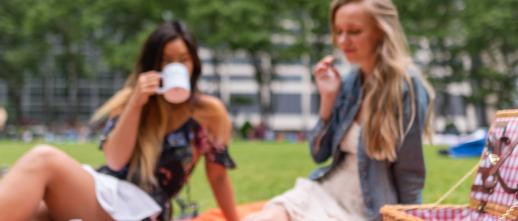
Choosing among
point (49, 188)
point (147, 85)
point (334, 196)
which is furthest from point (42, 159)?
point (334, 196)

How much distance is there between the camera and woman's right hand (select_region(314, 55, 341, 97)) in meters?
2.68

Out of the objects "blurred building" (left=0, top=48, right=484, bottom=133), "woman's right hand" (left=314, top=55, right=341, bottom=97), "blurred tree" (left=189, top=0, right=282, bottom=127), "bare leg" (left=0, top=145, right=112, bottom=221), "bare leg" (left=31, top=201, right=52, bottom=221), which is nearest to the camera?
"bare leg" (left=0, top=145, right=112, bottom=221)

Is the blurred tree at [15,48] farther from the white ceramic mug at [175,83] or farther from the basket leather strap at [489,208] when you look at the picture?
the basket leather strap at [489,208]

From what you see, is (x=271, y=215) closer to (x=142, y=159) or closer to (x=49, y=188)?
(x=142, y=159)

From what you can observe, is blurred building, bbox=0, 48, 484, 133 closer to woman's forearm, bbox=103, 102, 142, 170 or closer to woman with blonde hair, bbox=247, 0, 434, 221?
woman's forearm, bbox=103, 102, 142, 170

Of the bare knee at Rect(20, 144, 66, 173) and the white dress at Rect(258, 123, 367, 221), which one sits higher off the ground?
the bare knee at Rect(20, 144, 66, 173)

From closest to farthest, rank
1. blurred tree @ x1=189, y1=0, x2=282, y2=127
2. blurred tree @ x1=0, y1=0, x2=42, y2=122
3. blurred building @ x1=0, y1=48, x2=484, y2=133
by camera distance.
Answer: blurred tree @ x1=189, y1=0, x2=282, y2=127
blurred tree @ x1=0, y1=0, x2=42, y2=122
blurred building @ x1=0, y1=48, x2=484, y2=133

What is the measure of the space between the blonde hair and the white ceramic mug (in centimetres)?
80

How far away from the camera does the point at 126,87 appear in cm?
300

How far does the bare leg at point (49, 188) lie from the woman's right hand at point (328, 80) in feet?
3.75

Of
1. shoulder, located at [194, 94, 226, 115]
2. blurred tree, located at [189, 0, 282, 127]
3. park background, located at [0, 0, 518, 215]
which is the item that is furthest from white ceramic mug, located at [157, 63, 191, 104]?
blurred tree, located at [189, 0, 282, 127]

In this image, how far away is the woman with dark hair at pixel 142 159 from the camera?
2432mm

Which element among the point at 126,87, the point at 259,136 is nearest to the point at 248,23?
the point at 259,136

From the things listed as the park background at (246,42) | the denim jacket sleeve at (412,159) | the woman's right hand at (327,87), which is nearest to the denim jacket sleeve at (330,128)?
the woman's right hand at (327,87)
